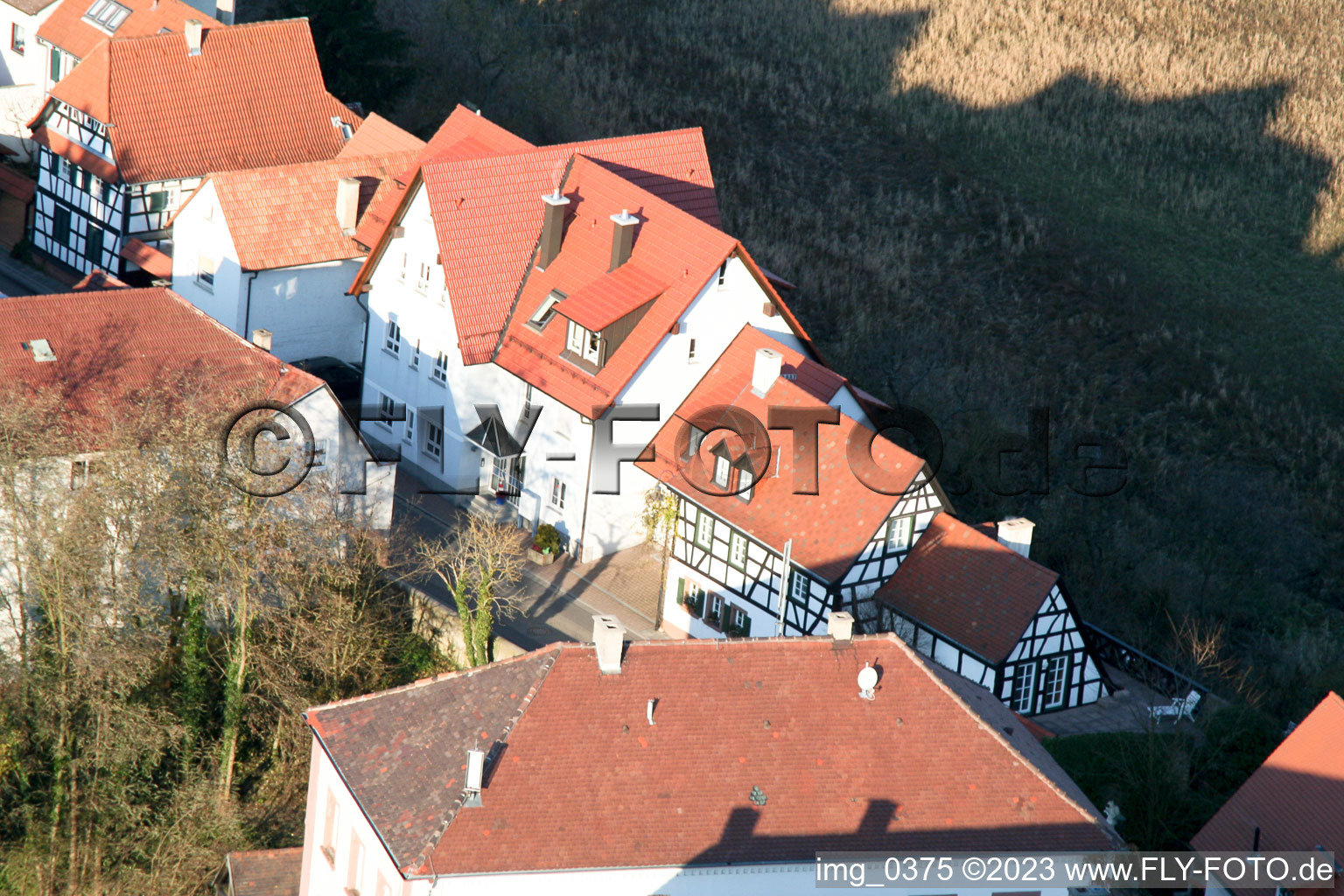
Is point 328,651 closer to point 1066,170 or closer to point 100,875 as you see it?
point 100,875

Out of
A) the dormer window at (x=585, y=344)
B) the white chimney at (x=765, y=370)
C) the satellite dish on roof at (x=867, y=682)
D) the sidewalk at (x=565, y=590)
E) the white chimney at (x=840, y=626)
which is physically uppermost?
the white chimney at (x=765, y=370)

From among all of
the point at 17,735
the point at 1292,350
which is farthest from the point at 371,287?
the point at 1292,350

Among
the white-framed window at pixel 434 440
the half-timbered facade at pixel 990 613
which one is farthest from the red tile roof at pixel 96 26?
the half-timbered facade at pixel 990 613

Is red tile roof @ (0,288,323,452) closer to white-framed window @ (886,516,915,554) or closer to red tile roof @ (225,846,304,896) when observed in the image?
red tile roof @ (225,846,304,896)

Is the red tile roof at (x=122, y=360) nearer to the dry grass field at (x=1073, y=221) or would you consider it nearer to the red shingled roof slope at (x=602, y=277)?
the red shingled roof slope at (x=602, y=277)

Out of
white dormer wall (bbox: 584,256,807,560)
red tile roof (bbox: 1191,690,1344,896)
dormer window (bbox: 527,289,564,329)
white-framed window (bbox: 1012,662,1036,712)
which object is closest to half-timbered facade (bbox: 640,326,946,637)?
white dormer wall (bbox: 584,256,807,560)
